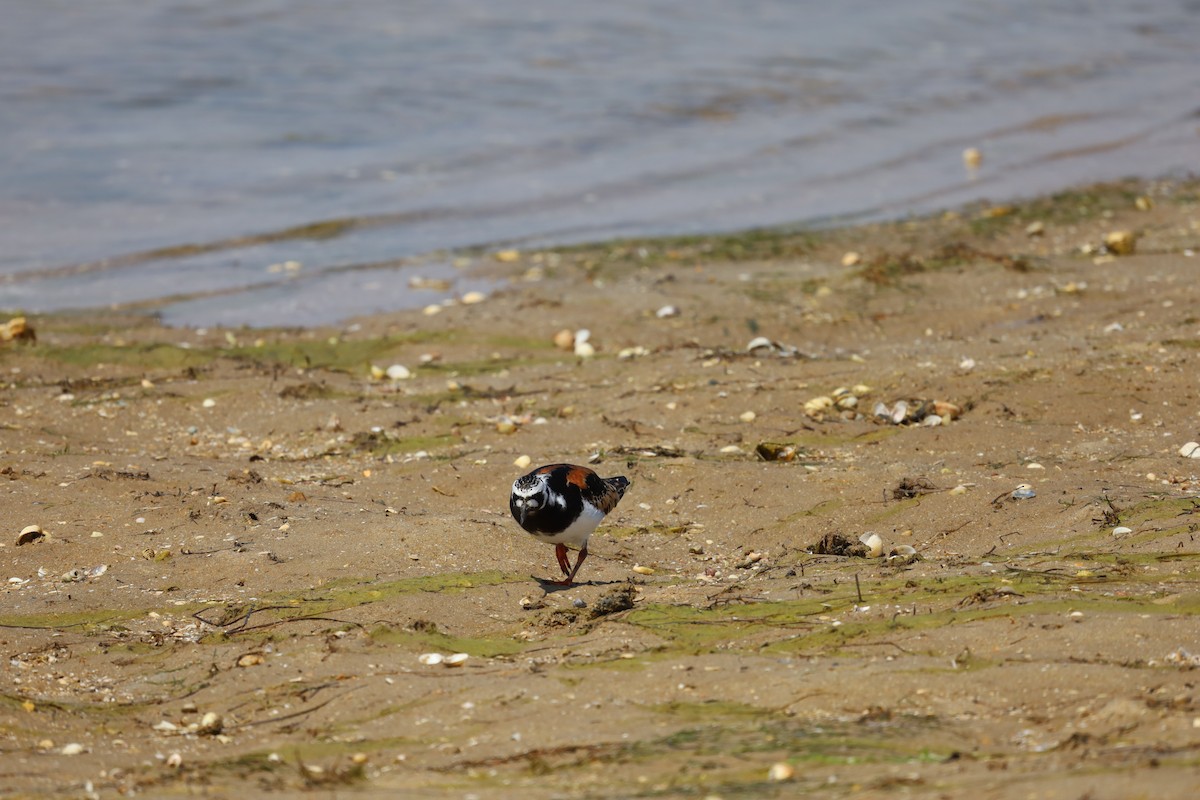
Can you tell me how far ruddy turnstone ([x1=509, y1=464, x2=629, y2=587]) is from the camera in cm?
622

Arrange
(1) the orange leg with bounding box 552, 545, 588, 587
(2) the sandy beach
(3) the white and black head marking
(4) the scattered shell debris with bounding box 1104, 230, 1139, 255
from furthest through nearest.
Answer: (4) the scattered shell debris with bounding box 1104, 230, 1139, 255, (1) the orange leg with bounding box 552, 545, 588, 587, (3) the white and black head marking, (2) the sandy beach

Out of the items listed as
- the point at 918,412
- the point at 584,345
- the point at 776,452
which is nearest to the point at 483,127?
the point at 584,345

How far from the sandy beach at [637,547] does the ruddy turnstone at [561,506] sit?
10.9 inches

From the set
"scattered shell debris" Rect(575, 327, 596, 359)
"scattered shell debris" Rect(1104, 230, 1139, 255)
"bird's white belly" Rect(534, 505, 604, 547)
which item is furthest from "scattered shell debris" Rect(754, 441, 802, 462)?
"scattered shell debris" Rect(1104, 230, 1139, 255)

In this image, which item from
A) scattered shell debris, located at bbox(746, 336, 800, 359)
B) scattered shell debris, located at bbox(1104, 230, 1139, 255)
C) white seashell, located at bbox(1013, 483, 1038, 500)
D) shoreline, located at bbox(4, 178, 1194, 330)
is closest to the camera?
white seashell, located at bbox(1013, 483, 1038, 500)

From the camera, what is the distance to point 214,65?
24.5 meters

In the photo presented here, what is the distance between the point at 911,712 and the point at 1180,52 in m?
27.7

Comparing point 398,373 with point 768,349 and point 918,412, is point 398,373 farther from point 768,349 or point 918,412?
point 918,412

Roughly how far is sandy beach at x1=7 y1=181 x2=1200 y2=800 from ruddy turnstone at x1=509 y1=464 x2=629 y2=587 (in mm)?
277

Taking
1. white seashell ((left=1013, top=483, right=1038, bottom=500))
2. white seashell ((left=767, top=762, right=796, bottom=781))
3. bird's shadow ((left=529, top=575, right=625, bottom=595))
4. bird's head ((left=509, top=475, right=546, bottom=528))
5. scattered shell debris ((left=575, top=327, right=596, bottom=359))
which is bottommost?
scattered shell debris ((left=575, top=327, right=596, bottom=359))

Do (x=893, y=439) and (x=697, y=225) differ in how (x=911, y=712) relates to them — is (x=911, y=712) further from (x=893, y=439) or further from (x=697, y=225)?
(x=697, y=225)

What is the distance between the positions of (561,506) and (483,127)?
15801mm

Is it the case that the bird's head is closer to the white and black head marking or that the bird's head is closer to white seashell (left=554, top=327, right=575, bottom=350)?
the white and black head marking

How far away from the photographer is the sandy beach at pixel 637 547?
4.55 meters
